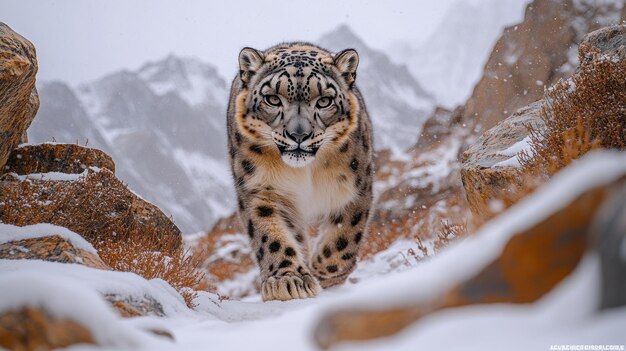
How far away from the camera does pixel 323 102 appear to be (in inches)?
195

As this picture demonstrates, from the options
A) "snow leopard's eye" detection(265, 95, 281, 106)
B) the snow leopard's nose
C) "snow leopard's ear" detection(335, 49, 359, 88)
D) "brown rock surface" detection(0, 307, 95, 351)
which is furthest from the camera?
"snow leopard's ear" detection(335, 49, 359, 88)

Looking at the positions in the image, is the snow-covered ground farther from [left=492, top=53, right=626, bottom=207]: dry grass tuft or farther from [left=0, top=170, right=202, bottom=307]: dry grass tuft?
[left=0, top=170, right=202, bottom=307]: dry grass tuft

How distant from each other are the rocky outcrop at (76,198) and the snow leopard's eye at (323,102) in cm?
278

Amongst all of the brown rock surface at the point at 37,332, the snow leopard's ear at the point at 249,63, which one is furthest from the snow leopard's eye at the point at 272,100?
the brown rock surface at the point at 37,332

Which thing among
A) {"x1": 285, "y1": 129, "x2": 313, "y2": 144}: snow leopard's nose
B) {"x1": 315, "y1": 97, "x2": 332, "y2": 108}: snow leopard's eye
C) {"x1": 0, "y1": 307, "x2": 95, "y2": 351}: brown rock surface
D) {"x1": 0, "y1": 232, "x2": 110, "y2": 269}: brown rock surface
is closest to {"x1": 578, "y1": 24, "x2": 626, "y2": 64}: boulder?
{"x1": 315, "y1": 97, "x2": 332, "y2": 108}: snow leopard's eye

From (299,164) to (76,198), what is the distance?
288 cm

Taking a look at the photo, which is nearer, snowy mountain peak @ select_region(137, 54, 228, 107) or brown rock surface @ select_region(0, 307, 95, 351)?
brown rock surface @ select_region(0, 307, 95, 351)

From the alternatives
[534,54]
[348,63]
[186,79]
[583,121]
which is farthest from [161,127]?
[583,121]

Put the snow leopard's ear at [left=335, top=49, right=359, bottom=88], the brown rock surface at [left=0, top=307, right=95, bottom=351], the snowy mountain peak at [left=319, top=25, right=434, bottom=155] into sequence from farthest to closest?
the snowy mountain peak at [left=319, top=25, right=434, bottom=155] < the snow leopard's ear at [left=335, top=49, right=359, bottom=88] < the brown rock surface at [left=0, top=307, right=95, bottom=351]

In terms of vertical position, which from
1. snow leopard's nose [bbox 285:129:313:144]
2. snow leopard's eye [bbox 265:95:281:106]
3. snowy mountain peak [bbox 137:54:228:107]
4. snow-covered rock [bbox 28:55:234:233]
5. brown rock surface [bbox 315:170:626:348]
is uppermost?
snowy mountain peak [bbox 137:54:228:107]

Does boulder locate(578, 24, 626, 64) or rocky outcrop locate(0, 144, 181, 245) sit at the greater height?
boulder locate(578, 24, 626, 64)

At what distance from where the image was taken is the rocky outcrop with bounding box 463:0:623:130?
44.8 ft

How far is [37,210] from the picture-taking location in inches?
215

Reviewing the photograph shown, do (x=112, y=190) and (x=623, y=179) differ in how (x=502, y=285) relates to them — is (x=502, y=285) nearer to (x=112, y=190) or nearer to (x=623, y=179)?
(x=623, y=179)
